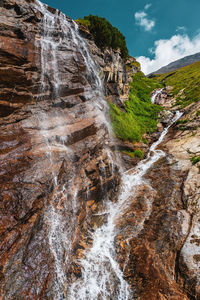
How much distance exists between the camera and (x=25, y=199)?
6594 millimetres

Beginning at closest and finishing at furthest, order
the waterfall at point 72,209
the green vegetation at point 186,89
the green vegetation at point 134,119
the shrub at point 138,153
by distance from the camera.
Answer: the waterfall at point 72,209, the shrub at point 138,153, the green vegetation at point 134,119, the green vegetation at point 186,89


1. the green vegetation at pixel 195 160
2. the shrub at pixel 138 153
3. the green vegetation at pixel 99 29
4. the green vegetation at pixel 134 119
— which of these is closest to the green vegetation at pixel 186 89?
the green vegetation at pixel 134 119

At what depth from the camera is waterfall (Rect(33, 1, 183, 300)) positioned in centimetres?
616

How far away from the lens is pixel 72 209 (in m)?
8.20

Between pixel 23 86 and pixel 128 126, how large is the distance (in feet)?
39.3

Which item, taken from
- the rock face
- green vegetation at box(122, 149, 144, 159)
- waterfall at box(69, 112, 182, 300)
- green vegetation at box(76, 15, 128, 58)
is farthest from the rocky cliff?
green vegetation at box(122, 149, 144, 159)

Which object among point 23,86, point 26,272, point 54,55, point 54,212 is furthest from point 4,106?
point 26,272

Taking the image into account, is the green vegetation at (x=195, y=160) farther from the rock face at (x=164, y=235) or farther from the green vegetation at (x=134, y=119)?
the green vegetation at (x=134, y=119)

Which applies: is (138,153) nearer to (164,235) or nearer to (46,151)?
(164,235)

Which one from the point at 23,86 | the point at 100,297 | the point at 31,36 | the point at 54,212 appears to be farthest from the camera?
the point at 31,36

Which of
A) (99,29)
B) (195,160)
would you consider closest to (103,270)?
(195,160)

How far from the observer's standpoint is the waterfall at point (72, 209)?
6.16 metres

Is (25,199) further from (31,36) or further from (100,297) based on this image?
(31,36)

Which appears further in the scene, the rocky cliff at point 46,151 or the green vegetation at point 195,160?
the green vegetation at point 195,160
